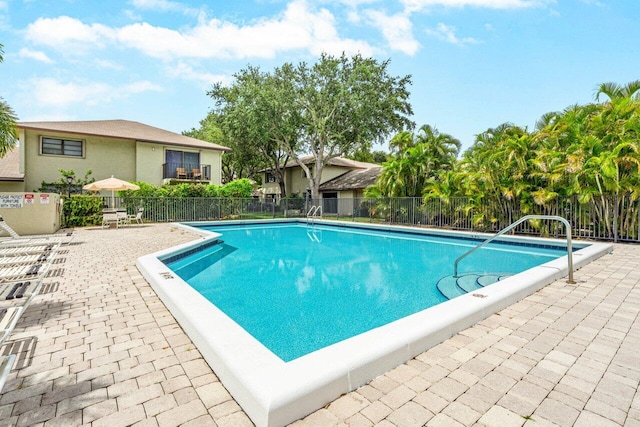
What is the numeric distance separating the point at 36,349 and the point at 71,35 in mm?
12055

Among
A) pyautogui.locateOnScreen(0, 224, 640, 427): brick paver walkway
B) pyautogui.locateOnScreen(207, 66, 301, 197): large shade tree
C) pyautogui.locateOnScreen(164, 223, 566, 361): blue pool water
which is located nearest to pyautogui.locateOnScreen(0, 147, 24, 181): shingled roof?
pyautogui.locateOnScreen(207, 66, 301, 197): large shade tree

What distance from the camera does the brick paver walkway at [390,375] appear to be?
1971 mm

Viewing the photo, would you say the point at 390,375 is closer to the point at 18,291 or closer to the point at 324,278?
the point at 18,291

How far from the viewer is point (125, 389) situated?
2.27 meters

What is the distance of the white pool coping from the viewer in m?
1.98

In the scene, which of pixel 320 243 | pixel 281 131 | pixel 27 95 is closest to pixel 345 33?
pixel 281 131

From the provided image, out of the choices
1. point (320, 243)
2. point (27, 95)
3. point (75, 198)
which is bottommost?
point (320, 243)

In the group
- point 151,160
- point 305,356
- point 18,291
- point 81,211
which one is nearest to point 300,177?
point 151,160

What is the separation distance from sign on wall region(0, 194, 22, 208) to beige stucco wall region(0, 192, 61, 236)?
4 centimetres

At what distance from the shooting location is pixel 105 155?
20.9m

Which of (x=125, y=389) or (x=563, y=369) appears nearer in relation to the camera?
(x=125, y=389)

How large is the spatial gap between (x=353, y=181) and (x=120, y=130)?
17.7 meters

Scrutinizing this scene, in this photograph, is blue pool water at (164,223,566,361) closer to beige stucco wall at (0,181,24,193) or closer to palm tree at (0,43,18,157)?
palm tree at (0,43,18,157)

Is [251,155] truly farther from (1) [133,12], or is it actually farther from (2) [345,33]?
(1) [133,12]
